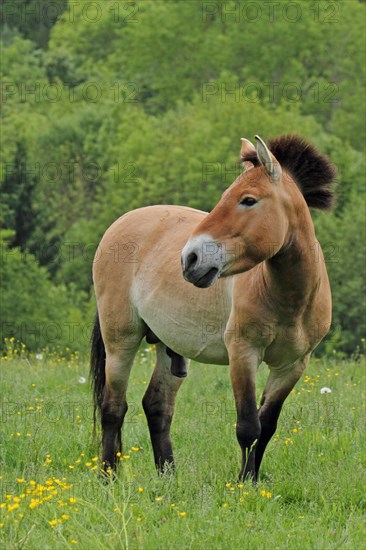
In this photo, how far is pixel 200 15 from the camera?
56812 millimetres

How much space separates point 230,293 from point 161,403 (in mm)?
1347

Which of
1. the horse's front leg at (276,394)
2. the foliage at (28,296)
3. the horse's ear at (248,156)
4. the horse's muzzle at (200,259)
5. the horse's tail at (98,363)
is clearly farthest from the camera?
the foliage at (28,296)

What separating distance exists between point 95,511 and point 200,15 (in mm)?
54380

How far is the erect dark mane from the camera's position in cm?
601

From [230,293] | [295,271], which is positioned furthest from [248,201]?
[230,293]

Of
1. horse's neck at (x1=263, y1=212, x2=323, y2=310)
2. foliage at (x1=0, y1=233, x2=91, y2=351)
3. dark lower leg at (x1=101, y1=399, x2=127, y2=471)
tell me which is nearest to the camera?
horse's neck at (x1=263, y1=212, x2=323, y2=310)

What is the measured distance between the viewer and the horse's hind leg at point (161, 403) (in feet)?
23.2

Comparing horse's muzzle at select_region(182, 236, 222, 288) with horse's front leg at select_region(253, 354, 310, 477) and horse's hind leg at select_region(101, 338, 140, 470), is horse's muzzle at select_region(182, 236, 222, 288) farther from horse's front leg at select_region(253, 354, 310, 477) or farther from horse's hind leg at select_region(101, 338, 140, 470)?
horse's hind leg at select_region(101, 338, 140, 470)

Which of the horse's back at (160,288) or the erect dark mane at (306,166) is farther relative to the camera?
the horse's back at (160,288)

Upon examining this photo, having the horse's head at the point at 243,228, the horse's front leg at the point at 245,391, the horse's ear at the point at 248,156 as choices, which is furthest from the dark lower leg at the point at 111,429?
the horse's ear at the point at 248,156

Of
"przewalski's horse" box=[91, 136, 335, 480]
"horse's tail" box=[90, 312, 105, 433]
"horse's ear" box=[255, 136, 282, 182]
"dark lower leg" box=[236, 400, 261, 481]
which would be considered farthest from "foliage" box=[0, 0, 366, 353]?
"horse's ear" box=[255, 136, 282, 182]

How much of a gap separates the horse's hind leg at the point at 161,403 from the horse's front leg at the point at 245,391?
1.17 m

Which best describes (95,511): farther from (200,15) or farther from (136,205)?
(200,15)

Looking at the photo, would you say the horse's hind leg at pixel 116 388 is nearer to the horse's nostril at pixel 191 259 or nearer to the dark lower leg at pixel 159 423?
the dark lower leg at pixel 159 423
